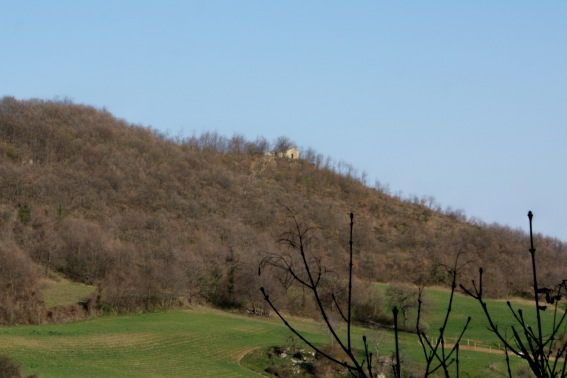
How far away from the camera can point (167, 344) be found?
5003cm

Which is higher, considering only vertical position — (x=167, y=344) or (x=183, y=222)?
(x=183, y=222)

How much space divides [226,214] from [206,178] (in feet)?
41.8

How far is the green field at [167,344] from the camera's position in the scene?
136 feet

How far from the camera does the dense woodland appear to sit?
62.5 meters

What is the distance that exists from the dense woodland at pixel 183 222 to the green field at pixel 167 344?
289cm

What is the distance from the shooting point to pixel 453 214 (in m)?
126

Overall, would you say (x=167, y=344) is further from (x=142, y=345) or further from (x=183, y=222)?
(x=183, y=222)

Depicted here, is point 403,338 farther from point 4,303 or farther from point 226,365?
point 4,303

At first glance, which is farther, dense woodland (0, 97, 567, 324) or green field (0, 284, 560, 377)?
dense woodland (0, 97, 567, 324)

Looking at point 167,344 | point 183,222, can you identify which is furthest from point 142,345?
point 183,222

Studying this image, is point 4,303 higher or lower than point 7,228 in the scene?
lower

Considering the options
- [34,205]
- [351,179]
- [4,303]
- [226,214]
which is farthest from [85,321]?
[351,179]

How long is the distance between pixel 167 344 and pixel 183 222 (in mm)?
42820

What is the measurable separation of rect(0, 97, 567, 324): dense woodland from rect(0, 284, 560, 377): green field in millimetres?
2888
